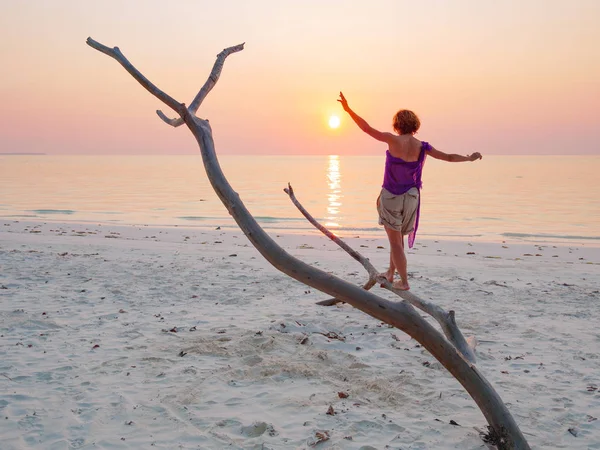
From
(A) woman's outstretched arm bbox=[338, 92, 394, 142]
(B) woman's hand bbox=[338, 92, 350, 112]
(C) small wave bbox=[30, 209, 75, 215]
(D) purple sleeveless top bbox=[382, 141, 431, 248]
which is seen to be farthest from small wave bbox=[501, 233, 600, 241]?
(C) small wave bbox=[30, 209, 75, 215]

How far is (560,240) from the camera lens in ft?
64.7

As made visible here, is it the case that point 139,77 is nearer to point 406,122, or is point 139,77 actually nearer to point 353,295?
point 353,295

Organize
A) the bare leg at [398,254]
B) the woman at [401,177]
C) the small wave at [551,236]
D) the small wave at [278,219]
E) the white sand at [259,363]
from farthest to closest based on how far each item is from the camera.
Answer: the small wave at [278,219]
the small wave at [551,236]
the bare leg at [398,254]
the woman at [401,177]
the white sand at [259,363]

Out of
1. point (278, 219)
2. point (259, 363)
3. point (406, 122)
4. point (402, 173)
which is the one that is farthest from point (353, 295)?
point (278, 219)

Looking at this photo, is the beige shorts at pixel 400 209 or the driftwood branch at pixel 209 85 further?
the beige shorts at pixel 400 209

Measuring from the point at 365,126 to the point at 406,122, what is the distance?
72 centimetres

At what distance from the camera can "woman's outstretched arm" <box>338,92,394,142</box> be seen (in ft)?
15.8

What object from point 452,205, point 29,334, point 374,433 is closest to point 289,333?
point 374,433

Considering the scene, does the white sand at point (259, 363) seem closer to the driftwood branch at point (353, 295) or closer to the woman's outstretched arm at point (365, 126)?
the driftwood branch at point (353, 295)

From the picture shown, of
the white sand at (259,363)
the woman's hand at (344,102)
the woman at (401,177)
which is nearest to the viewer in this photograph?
the white sand at (259,363)

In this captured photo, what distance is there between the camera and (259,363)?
5.07m

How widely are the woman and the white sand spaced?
45.5 inches

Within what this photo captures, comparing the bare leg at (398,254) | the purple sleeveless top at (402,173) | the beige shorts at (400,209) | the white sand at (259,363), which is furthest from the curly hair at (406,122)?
the white sand at (259,363)

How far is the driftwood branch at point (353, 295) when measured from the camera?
3186 mm
